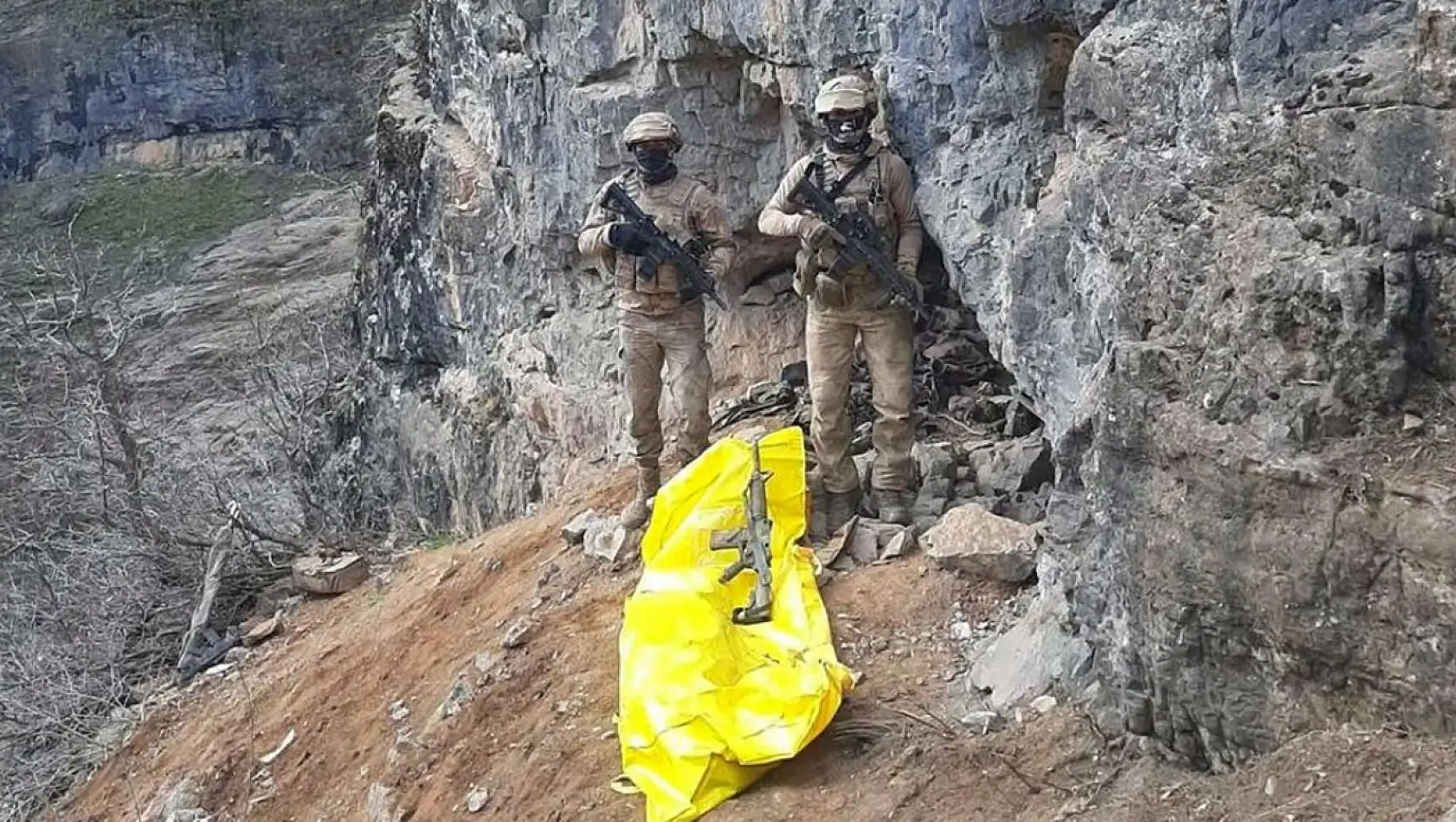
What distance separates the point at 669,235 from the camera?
6.44 meters

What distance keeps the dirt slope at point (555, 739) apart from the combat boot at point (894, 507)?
0.41 metres

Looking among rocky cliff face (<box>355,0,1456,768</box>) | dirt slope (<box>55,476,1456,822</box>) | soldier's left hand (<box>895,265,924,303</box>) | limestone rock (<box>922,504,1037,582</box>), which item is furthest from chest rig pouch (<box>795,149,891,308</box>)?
dirt slope (<box>55,476,1456,822</box>)

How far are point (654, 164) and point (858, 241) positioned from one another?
1.09m

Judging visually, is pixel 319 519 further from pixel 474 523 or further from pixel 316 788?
pixel 316 788

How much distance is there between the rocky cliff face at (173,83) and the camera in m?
29.4

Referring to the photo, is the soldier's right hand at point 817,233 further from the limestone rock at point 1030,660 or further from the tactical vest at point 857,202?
the limestone rock at point 1030,660

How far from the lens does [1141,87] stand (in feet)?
14.0

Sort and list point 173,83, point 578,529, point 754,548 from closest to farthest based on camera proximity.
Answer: point 754,548 < point 578,529 < point 173,83

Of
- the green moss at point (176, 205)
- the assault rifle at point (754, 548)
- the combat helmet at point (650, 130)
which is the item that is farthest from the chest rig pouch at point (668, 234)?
the green moss at point (176, 205)

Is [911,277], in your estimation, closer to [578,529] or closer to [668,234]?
[668,234]

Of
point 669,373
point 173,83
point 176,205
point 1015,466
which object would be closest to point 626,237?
point 669,373

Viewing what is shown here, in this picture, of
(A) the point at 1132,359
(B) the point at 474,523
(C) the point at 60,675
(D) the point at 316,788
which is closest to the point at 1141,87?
(A) the point at 1132,359

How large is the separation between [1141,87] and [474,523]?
784 centimetres

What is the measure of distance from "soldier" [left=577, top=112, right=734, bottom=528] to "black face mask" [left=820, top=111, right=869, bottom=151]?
0.70 meters
